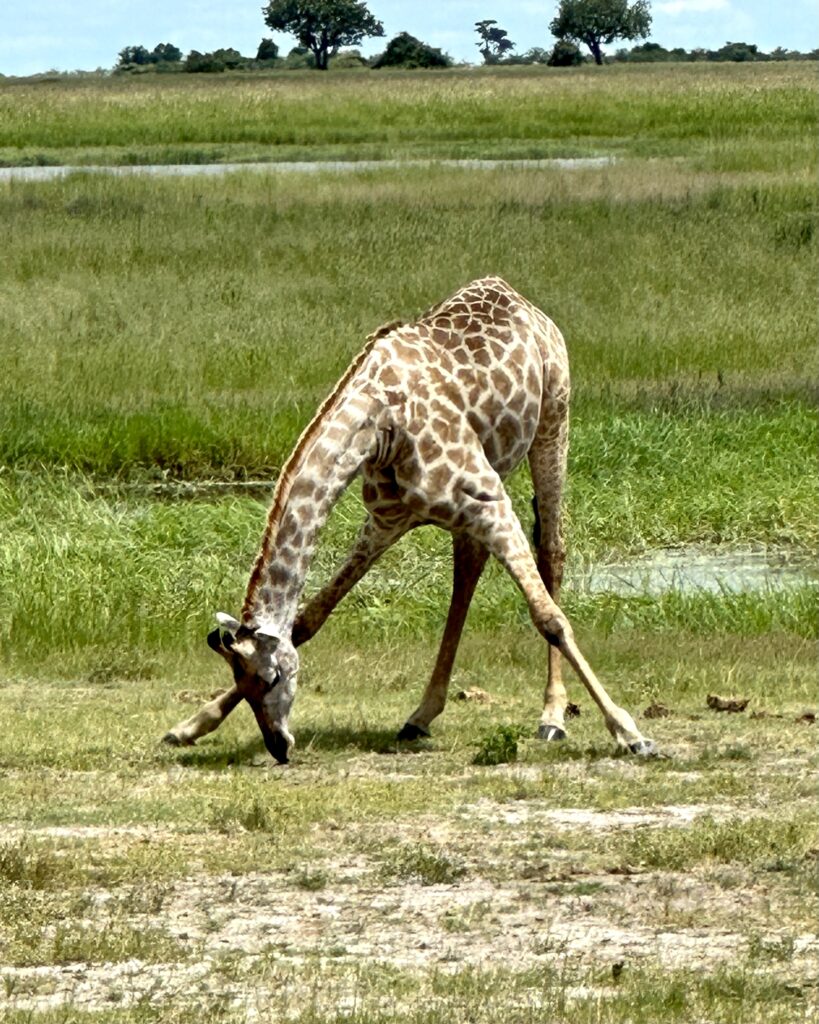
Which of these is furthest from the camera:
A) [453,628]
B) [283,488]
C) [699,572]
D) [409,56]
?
[409,56]

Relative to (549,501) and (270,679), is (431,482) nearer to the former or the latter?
(270,679)

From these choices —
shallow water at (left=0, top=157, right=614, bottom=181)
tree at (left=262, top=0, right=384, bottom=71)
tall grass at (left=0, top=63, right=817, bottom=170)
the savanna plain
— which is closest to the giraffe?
the savanna plain

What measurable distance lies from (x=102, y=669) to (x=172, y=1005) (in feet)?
17.3

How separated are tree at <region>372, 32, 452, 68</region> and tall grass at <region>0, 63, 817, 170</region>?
23.5m

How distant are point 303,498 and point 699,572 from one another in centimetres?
558

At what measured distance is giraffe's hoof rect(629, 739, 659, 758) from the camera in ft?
25.8

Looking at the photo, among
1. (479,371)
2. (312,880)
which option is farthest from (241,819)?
(479,371)

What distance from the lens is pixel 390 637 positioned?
1105cm

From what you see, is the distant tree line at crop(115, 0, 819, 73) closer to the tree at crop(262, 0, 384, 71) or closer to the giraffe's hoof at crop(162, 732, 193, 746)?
the tree at crop(262, 0, 384, 71)

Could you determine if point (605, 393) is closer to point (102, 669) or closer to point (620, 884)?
point (102, 669)

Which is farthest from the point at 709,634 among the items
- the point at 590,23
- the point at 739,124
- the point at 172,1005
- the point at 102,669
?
the point at 590,23

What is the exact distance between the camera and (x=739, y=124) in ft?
137

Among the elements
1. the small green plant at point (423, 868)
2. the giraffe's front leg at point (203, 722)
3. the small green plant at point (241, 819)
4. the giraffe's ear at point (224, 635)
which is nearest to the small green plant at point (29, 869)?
the small green plant at point (241, 819)

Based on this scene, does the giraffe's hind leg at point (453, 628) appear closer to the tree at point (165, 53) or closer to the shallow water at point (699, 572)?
the shallow water at point (699, 572)
